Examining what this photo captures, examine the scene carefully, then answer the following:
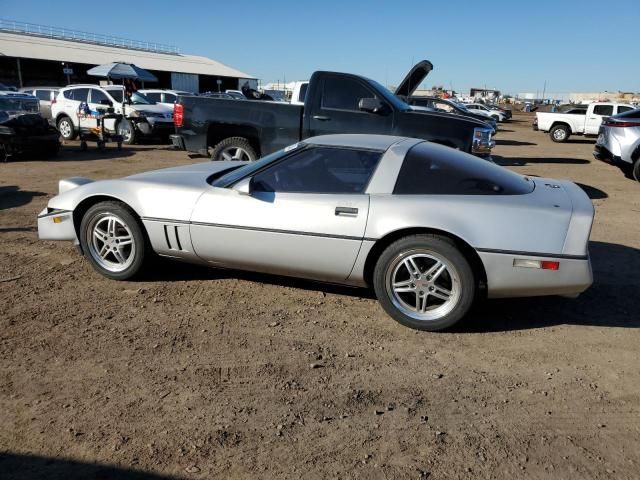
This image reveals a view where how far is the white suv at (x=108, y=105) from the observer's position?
14.9m

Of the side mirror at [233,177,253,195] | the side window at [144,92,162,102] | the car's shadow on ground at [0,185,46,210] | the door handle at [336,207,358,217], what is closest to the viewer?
the door handle at [336,207,358,217]

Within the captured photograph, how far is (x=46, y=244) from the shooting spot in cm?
523

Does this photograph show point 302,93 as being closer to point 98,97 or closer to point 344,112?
point 344,112

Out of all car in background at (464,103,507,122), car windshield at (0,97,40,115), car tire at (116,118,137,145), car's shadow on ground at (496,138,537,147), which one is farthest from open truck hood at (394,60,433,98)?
car in background at (464,103,507,122)

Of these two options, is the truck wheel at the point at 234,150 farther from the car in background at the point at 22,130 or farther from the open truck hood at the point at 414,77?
the car in background at the point at 22,130

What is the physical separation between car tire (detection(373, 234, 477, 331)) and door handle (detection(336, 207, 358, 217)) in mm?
338

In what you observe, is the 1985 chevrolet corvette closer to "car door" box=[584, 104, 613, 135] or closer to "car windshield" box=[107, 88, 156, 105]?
"car windshield" box=[107, 88, 156, 105]

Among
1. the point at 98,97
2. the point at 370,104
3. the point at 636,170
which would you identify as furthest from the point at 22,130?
the point at 636,170

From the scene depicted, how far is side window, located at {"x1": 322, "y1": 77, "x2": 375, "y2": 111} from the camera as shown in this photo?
7.88m

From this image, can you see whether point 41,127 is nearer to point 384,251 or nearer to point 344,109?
point 344,109

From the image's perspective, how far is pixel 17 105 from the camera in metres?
10.9

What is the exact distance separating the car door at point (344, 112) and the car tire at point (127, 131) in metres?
7.86

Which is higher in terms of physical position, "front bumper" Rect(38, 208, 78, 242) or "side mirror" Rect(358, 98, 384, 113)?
"side mirror" Rect(358, 98, 384, 113)

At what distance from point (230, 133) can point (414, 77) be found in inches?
205
